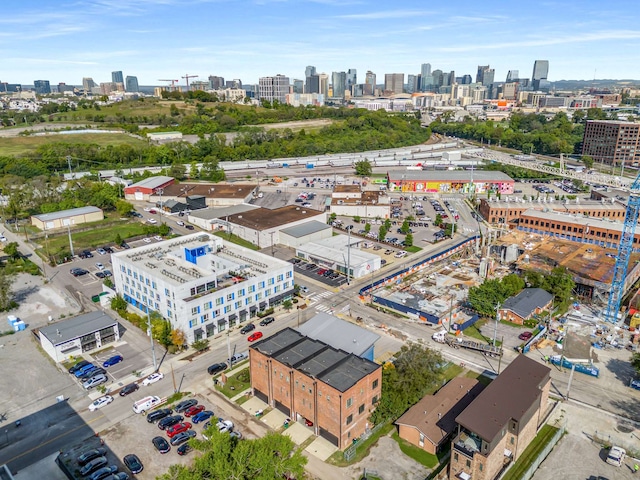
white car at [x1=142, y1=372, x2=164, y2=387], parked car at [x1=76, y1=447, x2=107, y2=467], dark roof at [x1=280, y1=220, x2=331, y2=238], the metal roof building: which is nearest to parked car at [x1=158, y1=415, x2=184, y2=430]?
parked car at [x1=76, y1=447, x2=107, y2=467]

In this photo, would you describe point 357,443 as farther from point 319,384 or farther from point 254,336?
point 254,336

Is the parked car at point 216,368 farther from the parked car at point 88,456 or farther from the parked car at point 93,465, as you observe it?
the parked car at point 93,465

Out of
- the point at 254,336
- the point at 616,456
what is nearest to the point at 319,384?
the point at 254,336

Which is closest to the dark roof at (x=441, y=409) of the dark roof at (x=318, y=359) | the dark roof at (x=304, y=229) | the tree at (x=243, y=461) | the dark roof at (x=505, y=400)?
the dark roof at (x=505, y=400)

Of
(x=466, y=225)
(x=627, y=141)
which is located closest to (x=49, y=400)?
(x=466, y=225)

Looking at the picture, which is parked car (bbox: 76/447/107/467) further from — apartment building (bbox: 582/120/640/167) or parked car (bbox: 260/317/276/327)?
apartment building (bbox: 582/120/640/167)

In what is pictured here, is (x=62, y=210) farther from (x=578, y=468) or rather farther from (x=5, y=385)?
(x=578, y=468)
